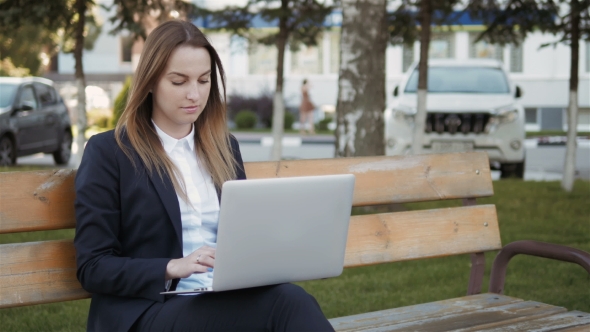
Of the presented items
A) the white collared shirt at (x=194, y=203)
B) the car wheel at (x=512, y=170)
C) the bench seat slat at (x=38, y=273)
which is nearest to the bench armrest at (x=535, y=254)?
the white collared shirt at (x=194, y=203)

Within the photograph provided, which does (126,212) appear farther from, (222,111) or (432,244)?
(432,244)

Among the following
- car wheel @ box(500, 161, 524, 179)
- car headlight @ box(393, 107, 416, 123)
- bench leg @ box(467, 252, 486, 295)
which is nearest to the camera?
bench leg @ box(467, 252, 486, 295)

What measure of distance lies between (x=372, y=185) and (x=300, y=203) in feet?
3.90

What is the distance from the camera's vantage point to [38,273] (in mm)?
2914

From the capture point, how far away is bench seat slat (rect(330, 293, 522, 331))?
11.0 ft

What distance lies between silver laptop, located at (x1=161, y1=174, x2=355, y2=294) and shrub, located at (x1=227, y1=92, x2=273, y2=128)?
25.7 m

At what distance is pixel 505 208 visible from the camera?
8656 mm

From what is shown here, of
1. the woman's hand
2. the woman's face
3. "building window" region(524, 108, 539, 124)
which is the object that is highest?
the woman's face

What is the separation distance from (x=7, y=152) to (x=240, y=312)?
40.4 feet

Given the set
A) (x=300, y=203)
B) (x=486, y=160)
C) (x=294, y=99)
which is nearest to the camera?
(x=300, y=203)

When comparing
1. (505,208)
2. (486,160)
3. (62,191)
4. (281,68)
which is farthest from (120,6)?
(62,191)

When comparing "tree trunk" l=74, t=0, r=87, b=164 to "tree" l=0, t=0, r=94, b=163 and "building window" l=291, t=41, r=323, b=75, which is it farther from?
"building window" l=291, t=41, r=323, b=75

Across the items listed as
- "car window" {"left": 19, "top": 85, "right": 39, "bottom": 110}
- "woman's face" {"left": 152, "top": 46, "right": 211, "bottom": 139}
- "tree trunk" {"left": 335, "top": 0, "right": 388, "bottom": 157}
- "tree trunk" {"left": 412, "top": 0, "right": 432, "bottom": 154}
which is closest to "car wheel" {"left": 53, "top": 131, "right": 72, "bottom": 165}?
"car window" {"left": 19, "top": 85, "right": 39, "bottom": 110}

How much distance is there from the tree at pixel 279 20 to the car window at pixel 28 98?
430 centimetres
